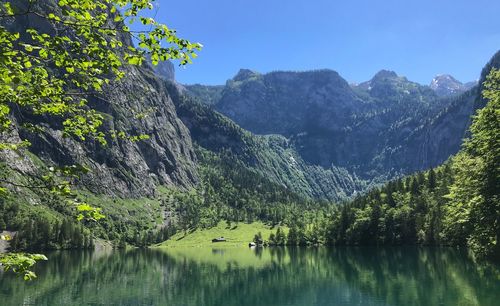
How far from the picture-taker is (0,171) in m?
11.2

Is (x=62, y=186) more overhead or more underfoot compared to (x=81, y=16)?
more underfoot

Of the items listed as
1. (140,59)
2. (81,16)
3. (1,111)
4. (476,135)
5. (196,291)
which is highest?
(476,135)

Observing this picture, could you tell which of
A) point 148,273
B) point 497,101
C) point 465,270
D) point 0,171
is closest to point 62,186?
point 0,171

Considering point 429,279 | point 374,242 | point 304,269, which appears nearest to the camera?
point 429,279

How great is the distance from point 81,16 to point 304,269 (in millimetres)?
110897

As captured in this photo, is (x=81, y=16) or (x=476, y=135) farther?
(x=476, y=135)

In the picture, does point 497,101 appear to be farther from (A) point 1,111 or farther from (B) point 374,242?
(B) point 374,242

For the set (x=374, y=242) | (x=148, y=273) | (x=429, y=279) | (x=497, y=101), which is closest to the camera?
(x=497, y=101)

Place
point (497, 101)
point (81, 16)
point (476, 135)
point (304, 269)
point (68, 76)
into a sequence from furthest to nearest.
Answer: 1. point (304, 269)
2. point (476, 135)
3. point (497, 101)
4. point (68, 76)
5. point (81, 16)

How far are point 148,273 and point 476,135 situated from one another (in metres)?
108

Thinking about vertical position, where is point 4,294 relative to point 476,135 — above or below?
below

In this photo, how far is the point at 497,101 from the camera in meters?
31.5

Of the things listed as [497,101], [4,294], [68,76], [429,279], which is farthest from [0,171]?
[4,294]

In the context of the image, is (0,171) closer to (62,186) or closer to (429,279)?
(62,186)
